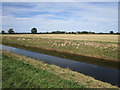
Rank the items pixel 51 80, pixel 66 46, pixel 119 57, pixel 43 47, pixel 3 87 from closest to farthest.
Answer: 1. pixel 3 87
2. pixel 51 80
3. pixel 119 57
4. pixel 66 46
5. pixel 43 47

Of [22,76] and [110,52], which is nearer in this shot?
[22,76]

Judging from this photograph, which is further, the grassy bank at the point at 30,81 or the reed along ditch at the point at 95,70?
the reed along ditch at the point at 95,70

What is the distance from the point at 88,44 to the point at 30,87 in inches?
791

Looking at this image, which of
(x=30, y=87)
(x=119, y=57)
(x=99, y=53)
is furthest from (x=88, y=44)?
(x=30, y=87)

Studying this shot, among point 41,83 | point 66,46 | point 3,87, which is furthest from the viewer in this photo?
point 66,46

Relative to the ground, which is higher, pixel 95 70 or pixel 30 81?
pixel 30 81

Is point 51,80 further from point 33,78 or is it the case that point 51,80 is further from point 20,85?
point 20,85

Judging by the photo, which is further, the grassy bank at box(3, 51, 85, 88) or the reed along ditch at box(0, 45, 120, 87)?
the reed along ditch at box(0, 45, 120, 87)

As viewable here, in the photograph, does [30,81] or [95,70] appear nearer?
[30,81]

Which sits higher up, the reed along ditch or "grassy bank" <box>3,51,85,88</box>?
"grassy bank" <box>3,51,85,88</box>

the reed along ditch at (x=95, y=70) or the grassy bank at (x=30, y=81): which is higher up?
the grassy bank at (x=30, y=81)

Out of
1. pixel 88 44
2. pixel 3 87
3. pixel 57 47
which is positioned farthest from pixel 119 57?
pixel 3 87

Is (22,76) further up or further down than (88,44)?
further down

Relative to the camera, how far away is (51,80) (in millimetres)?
8680
